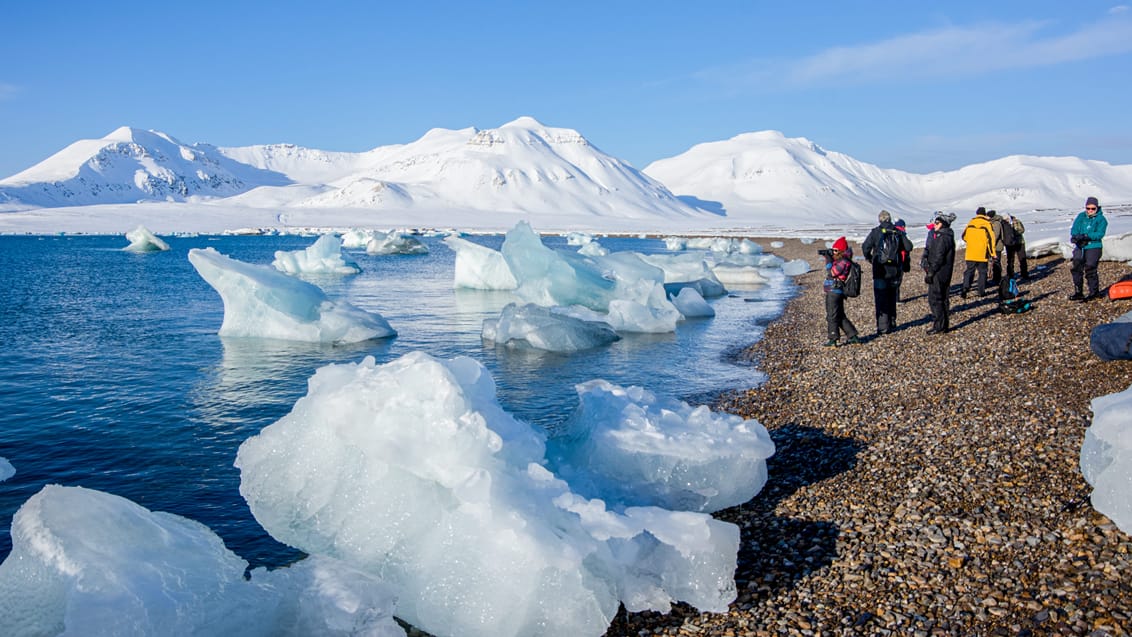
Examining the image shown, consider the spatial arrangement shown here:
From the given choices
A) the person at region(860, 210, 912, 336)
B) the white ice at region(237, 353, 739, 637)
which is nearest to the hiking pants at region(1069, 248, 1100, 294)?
the person at region(860, 210, 912, 336)

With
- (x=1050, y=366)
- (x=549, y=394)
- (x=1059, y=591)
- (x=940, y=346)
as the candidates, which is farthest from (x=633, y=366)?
(x=1059, y=591)

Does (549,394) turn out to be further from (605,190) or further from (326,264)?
(605,190)

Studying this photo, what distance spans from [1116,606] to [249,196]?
8201 inches

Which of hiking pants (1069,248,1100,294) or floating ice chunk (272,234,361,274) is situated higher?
hiking pants (1069,248,1100,294)

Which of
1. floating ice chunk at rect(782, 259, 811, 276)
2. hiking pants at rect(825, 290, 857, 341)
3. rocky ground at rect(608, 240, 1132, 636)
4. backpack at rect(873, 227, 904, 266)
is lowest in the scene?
floating ice chunk at rect(782, 259, 811, 276)

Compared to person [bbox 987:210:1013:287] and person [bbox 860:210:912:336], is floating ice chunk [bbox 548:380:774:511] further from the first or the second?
person [bbox 987:210:1013:287]

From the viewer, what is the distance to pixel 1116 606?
4.64 meters

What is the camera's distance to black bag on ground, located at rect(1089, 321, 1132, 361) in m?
9.45

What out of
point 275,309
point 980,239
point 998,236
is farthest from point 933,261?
point 275,309

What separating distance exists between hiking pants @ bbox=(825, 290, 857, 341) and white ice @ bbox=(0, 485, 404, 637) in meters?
10.5

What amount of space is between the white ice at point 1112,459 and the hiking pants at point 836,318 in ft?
24.8

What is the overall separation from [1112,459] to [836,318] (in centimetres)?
832

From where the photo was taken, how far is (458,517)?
5.67 metres

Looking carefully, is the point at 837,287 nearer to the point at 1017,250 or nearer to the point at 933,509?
the point at 1017,250
